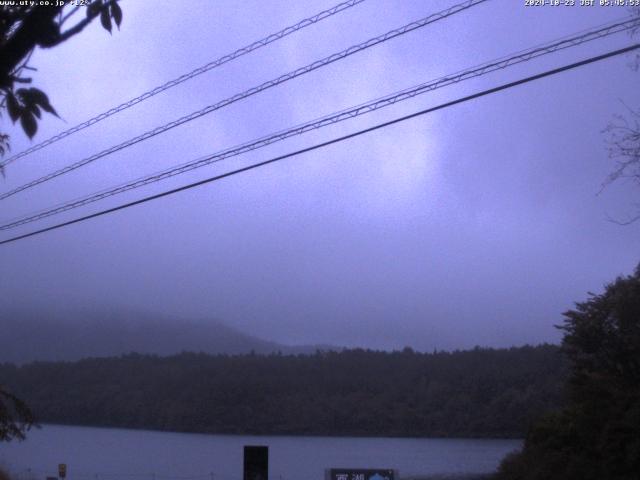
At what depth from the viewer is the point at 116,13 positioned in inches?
186

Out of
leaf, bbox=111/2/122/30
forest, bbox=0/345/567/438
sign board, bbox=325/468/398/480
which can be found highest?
forest, bbox=0/345/567/438

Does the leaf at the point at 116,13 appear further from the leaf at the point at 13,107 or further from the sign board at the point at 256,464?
the sign board at the point at 256,464

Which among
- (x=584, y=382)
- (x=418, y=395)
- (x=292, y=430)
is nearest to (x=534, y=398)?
(x=418, y=395)

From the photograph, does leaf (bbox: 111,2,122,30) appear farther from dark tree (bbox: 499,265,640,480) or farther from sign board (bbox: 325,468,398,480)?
dark tree (bbox: 499,265,640,480)

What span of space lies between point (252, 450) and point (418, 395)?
27.8 meters

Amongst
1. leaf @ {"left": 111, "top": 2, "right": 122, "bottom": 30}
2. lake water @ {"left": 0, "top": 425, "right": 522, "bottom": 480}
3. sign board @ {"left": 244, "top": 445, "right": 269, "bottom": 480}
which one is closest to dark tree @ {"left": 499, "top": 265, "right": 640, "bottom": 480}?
lake water @ {"left": 0, "top": 425, "right": 522, "bottom": 480}

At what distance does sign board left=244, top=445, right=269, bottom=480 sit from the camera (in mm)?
15148

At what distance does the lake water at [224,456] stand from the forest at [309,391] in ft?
4.06

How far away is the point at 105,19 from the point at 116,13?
73 mm

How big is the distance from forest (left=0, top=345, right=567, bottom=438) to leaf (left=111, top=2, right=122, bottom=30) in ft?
104

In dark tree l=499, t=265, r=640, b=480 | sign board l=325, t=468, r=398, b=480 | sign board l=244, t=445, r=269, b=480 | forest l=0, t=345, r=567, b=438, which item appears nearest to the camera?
sign board l=244, t=445, r=269, b=480

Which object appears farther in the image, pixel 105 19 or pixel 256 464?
pixel 256 464

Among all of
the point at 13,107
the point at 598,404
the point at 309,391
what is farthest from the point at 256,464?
the point at 309,391

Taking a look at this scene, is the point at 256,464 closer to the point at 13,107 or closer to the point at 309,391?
the point at 13,107
